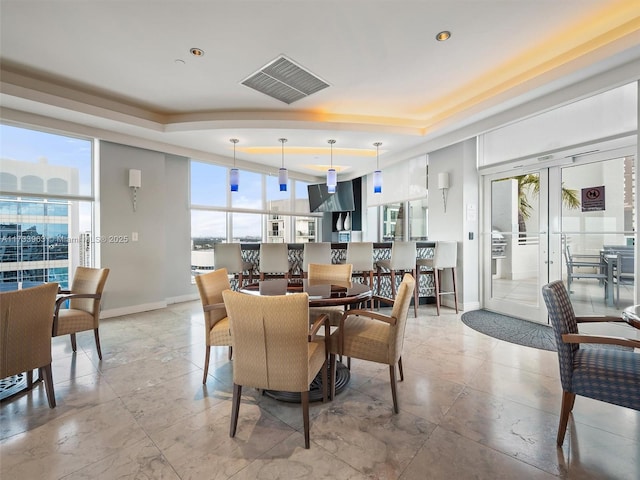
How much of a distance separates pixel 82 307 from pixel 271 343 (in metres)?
2.58

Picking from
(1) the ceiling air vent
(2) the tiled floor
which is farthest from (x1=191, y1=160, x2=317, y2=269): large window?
(2) the tiled floor

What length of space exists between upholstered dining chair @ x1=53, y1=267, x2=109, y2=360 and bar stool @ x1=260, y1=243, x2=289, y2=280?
180cm

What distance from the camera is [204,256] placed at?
230 inches

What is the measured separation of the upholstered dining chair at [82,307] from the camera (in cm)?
275

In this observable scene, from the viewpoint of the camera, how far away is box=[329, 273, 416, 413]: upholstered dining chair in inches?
82.2

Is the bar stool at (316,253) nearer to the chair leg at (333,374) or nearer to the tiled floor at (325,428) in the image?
the tiled floor at (325,428)

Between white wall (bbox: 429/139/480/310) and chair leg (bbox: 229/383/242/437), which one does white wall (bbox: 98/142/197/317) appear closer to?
chair leg (bbox: 229/383/242/437)

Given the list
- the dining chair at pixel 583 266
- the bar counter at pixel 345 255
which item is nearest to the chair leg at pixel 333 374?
the bar counter at pixel 345 255

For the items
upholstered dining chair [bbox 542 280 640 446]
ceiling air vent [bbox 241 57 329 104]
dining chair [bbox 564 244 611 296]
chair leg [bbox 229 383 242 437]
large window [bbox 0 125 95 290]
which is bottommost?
chair leg [bbox 229 383 242 437]

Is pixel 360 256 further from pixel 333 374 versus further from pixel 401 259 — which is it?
pixel 333 374

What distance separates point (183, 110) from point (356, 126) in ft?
8.11

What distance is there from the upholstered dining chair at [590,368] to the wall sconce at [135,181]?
524cm

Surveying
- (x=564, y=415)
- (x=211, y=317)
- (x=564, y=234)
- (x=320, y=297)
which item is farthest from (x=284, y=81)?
(x=564, y=234)

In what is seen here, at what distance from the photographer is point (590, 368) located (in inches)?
66.3
